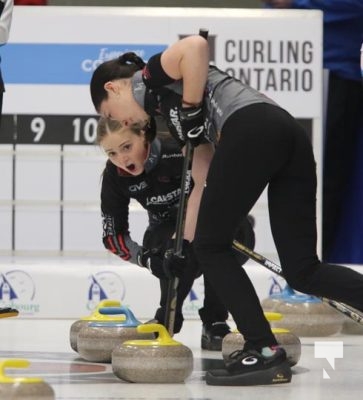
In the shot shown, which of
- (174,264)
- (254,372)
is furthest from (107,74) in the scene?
(254,372)

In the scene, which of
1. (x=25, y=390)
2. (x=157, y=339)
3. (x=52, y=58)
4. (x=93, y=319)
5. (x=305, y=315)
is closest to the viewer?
(x=25, y=390)

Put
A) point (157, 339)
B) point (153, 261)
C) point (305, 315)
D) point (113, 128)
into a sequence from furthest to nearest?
point (305, 315) < point (153, 261) < point (113, 128) < point (157, 339)

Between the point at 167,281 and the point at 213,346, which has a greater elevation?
the point at 167,281

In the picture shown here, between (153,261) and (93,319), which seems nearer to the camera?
(153,261)

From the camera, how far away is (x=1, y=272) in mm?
5656

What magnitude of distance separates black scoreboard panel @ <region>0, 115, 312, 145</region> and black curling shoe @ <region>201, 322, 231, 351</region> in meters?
1.62

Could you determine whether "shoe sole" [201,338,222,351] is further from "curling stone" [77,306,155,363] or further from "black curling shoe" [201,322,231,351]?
"curling stone" [77,306,155,363]

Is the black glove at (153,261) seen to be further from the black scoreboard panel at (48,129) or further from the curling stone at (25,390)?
the black scoreboard panel at (48,129)

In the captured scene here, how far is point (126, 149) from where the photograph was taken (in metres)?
3.96

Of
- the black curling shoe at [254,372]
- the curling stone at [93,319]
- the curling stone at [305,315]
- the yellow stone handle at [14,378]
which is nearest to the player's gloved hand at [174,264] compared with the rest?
the black curling shoe at [254,372]

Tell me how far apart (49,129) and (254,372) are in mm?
2652

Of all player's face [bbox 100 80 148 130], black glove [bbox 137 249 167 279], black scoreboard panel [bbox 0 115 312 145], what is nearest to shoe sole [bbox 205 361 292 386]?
black glove [bbox 137 249 167 279]

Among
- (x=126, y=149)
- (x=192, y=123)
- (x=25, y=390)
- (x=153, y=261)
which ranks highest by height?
(x=192, y=123)

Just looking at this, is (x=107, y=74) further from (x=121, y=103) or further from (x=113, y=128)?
(x=113, y=128)
